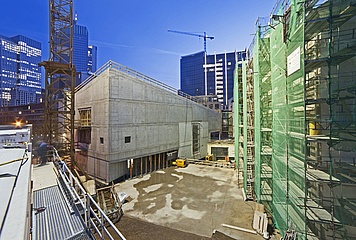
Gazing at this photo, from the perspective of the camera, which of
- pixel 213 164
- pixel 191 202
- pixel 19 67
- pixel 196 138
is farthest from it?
pixel 19 67

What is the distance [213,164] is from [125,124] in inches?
409

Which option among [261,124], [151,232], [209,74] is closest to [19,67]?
[209,74]

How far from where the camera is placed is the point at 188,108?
2394 centimetres

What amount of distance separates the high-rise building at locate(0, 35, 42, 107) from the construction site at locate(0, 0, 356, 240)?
263ft

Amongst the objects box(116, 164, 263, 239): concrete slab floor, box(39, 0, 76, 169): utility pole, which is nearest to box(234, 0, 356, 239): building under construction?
box(116, 164, 263, 239): concrete slab floor

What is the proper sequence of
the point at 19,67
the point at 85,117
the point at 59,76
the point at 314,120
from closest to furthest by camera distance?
the point at 314,120 → the point at 59,76 → the point at 85,117 → the point at 19,67

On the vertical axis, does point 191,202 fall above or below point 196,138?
below

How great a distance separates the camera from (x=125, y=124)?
15.6 meters

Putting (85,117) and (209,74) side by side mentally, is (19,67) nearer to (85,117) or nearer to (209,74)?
(209,74)

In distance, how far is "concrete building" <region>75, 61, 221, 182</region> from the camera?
579 inches

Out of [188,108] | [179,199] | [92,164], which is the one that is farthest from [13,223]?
[188,108]

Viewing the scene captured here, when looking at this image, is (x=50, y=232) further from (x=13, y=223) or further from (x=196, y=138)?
(x=196, y=138)

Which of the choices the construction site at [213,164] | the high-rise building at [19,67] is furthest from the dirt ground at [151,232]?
the high-rise building at [19,67]

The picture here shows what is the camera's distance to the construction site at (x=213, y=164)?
5.12 meters
